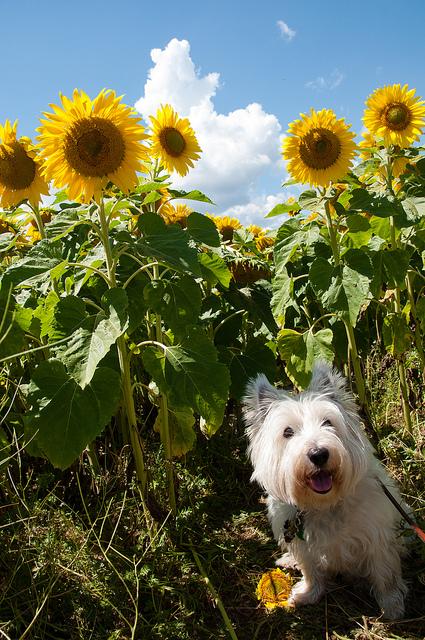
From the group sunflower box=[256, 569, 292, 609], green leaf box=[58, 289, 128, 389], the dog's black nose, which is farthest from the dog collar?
green leaf box=[58, 289, 128, 389]

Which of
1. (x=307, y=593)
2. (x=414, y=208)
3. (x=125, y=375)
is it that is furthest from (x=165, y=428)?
(x=414, y=208)

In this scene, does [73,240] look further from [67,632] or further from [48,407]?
Answer: [67,632]

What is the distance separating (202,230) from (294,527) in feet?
4.36

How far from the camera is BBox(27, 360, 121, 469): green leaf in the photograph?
75.9 inches

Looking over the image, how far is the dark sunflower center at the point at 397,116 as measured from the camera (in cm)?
327

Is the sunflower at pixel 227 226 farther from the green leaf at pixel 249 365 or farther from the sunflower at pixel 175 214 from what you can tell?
the green leaf at pixel 249 365

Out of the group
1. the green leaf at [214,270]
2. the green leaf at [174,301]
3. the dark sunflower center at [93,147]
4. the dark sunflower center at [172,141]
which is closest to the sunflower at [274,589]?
the green leaf at [174,301]

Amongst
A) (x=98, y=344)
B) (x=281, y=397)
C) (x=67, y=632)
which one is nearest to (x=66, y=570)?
(x=67, y=632)

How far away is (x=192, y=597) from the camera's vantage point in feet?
7.44

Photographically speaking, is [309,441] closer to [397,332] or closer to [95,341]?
[95,341]

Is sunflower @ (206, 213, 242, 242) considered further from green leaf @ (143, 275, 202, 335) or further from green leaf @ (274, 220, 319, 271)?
green leaf @ (143, 275, 202, 335)

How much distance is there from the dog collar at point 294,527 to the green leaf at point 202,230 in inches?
46.9

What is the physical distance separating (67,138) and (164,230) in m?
0.50

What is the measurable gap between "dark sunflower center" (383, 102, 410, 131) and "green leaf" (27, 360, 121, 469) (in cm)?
233
